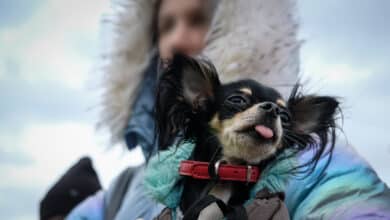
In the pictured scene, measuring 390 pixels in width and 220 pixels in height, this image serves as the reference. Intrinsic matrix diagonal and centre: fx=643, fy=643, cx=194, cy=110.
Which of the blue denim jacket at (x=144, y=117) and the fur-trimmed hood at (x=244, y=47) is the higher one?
the fur-trimmed hood at (x=244, y=47)

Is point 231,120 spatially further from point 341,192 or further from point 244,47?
point 244,47

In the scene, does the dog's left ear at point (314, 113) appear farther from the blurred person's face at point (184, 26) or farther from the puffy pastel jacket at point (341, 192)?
the blurred person's face at point (184, 26)

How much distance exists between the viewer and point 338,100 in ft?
2.52

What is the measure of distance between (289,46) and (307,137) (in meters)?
0.38

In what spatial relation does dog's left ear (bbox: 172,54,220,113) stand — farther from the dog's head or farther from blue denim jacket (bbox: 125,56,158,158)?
blue denim jacket (bbox: 125,56,158,158)

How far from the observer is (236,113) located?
0.72m

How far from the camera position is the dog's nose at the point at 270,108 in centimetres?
70

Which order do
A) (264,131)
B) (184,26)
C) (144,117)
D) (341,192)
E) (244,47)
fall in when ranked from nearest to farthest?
1. (264,131)
2. (341,192)
3. (244,47)
4. (184,26)
5. (144,117)

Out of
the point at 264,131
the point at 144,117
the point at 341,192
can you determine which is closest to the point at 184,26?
the point at 144,117

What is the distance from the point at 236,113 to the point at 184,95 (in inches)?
3.3

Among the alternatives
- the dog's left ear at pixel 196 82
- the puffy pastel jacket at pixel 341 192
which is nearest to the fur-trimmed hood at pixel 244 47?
the puffy pastel jacket at pixel 341 192

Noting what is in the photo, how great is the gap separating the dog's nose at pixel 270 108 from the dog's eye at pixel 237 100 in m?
0.02

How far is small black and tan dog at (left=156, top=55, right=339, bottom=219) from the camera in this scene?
71cm

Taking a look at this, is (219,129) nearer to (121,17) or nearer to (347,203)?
(347,203)
